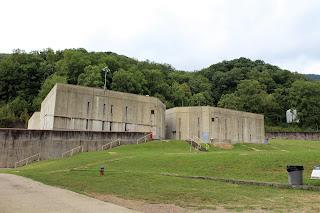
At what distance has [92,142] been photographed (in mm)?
36500

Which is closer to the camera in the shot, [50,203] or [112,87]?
[50,203]

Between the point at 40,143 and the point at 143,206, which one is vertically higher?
the point at 40,143

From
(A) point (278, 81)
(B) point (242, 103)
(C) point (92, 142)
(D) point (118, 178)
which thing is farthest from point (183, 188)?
(A) point (278, 81)

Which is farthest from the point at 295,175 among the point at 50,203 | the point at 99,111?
the point at 99,111

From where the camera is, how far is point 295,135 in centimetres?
7281

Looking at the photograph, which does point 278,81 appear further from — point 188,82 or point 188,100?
point 188,100

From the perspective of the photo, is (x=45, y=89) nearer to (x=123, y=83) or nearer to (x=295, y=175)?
(x=123, y=83)

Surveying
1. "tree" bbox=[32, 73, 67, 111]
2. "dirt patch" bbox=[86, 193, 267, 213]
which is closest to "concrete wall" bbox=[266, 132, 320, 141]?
"tree" bbox=[32, 73, 67, 111]

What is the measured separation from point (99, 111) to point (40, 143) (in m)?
11.8

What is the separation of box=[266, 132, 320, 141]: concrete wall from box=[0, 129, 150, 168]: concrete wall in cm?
5661

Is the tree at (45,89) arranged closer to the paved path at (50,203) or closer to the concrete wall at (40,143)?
the concrete wall at (40,143)

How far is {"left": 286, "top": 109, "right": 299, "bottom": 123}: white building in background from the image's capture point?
3447 inches

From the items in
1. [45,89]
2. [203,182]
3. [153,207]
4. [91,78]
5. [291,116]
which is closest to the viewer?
[153,207]

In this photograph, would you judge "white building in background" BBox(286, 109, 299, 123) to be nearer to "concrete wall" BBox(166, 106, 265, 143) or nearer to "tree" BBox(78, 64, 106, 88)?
"concrete wall" BBox(166, 106, 265, 143)
